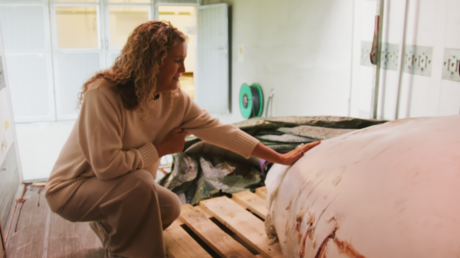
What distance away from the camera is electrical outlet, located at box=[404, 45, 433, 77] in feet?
7.73

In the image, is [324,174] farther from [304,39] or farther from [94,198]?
[304,39]

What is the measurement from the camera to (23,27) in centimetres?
482

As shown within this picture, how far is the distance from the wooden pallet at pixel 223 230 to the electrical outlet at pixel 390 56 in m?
1.27

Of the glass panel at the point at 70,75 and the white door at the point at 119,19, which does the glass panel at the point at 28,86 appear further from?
the white door at the point at 119,19

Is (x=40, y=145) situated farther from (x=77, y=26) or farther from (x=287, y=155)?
(x=287, y=155)

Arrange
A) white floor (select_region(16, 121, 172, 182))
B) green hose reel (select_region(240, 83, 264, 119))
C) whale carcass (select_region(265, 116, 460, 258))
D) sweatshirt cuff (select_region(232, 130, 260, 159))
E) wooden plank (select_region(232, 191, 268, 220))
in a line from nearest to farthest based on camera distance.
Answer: whale carcass (select_region(265, 116, 460, 258)), sweatshirt cuff (select_region(232, 130, 260, 159)), wooden plank (select_region(232, 191, 268, 220)), white floor (select_region(16, 121, 172, 182)), green hose reel (select_region(240, 83, 264, 119))

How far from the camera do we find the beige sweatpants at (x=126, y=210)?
4.84ft

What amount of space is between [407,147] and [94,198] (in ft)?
3.57

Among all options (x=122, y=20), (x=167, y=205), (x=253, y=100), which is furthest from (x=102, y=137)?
(x=122, y=20)

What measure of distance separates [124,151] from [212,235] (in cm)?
55

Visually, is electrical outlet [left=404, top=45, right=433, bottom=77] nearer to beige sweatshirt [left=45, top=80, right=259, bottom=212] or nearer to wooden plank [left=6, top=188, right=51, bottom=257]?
beige sweatshirt [left=45, top=80, right=259, bottom=212]

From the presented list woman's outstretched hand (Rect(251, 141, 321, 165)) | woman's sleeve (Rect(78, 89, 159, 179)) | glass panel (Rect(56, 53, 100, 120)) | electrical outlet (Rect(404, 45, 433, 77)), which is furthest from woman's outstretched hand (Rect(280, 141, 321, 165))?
glass panel (Rect(56, 53, 100, 120))

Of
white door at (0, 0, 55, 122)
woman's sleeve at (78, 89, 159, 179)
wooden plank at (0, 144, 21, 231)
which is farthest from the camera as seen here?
white door at (0, 0, 55, 122)

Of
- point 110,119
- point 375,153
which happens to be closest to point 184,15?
point 110,119
